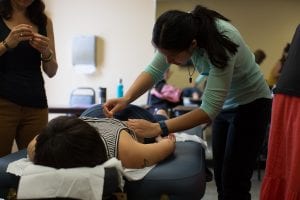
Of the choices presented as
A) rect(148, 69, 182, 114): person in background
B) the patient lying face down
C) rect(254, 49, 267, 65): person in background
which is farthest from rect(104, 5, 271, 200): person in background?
rect(254, 49, 267, 65): person in background

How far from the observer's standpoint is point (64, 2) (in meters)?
3.50

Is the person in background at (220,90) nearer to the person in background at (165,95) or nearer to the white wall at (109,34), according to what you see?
the person in background at (165,95)

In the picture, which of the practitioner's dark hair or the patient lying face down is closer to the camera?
the patient lying face down

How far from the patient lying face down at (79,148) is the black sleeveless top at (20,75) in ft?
1.59

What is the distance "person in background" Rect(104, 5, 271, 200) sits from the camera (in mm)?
1242

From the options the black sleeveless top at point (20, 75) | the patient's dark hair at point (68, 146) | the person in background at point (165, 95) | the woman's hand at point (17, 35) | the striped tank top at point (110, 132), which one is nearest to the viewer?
the patient's dark hair at point (68, 146)

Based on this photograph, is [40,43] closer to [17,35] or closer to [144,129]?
[17,35]

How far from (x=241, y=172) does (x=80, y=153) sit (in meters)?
0.76

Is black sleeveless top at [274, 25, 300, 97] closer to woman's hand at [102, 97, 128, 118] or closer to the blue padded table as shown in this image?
the blue padded table

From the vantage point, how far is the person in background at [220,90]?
4.08 feet

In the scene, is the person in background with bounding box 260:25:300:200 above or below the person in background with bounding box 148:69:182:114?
above

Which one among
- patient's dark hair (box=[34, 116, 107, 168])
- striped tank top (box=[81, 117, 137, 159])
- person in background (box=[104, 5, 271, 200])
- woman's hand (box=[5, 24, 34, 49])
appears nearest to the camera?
patient's dark hair (box=[34, 116, 107, 168])

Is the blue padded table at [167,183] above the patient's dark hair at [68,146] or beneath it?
beneath

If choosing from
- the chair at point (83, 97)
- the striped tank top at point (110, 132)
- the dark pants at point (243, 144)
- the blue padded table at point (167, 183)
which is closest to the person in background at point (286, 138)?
the blue padded table at point (167, 183)
